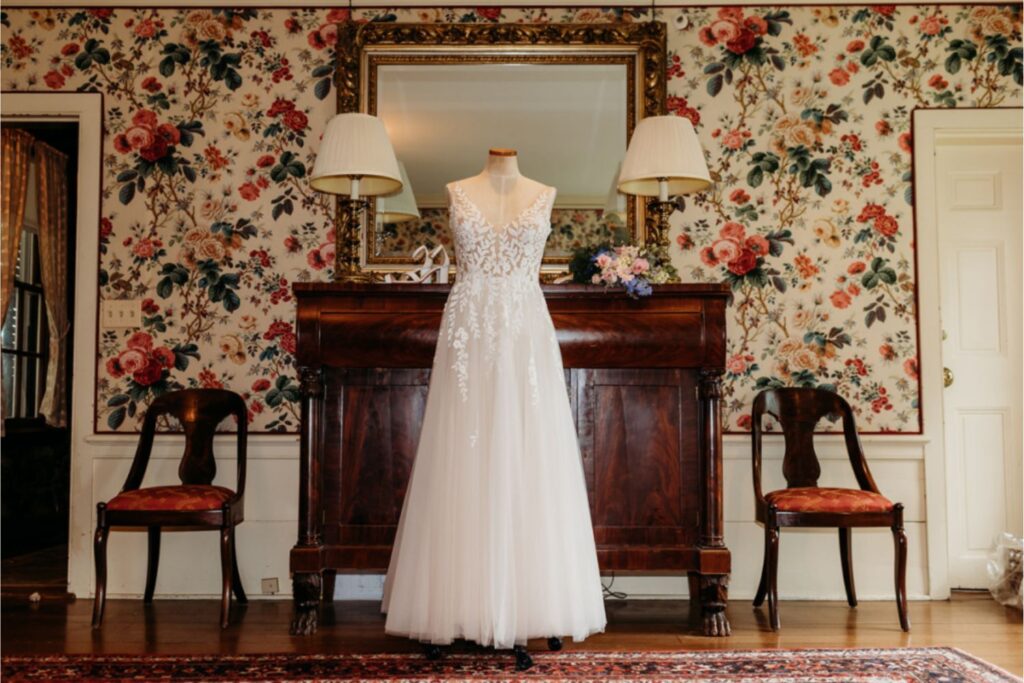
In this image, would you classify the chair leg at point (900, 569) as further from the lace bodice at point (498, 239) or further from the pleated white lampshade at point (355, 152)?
the pleated white lampshade at point (355, 152)

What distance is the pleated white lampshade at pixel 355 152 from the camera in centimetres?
317

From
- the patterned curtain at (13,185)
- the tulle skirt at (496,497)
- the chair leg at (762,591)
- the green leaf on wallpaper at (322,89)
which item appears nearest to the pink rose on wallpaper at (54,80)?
the patterned curtain at (13,185)

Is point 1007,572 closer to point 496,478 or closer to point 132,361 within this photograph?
point 496,478

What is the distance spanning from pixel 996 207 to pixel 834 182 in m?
0.87

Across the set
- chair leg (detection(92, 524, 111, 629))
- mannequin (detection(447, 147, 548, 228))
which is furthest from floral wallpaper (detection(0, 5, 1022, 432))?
mannequin (detection(447, 147, 548, 228))

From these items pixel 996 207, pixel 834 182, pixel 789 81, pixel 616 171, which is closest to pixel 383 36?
pixel 616 171

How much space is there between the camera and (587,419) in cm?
316

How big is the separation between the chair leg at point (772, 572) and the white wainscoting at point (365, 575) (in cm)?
53

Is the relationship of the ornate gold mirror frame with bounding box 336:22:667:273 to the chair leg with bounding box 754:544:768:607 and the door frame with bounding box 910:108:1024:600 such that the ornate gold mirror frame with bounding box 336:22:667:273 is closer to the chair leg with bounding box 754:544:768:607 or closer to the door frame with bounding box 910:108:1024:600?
the door frame with bounding box 910:108:1024:600

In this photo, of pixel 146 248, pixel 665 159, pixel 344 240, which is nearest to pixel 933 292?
pixel 665 159

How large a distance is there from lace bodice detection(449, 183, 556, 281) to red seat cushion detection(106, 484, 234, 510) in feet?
4.28

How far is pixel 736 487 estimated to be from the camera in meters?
3.64

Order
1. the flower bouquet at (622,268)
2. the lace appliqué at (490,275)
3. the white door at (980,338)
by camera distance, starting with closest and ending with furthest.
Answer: the lace appliqué at (490,275), the flower bouquet at (622,268), the white door at (980,338)

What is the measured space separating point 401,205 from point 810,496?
2.03 metres
